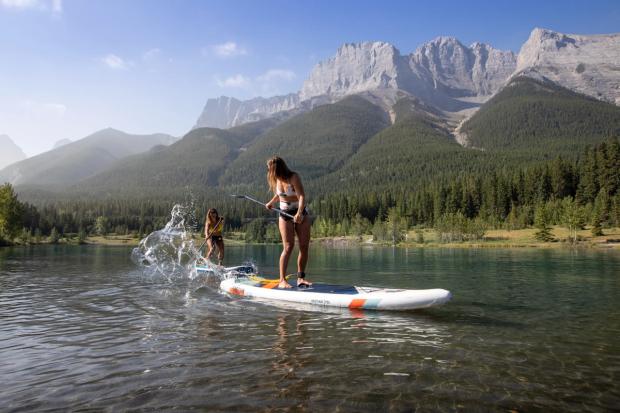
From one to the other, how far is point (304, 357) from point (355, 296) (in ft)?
22.1

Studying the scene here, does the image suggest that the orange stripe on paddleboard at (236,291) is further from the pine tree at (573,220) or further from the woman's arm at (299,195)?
the pine tree at (573,220)

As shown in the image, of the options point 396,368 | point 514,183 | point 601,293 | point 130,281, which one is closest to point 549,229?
point 514,183

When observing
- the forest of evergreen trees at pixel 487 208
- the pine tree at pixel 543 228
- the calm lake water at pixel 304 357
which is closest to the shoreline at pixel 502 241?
the pine tree at pixel 543 228

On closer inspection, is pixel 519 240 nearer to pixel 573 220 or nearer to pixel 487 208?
pixel 573 220

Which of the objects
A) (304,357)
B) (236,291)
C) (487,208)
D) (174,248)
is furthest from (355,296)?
(487,208)

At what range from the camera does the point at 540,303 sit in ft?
64.4

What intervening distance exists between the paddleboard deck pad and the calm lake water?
0.49 m

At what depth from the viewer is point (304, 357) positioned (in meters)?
10.5

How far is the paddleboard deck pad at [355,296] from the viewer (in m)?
15.7

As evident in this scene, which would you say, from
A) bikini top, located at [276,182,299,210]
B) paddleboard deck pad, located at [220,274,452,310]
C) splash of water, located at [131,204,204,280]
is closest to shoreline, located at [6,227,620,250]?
splash of water, located at [131,204,204,280]

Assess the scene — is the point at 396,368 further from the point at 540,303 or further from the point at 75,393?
the point at 540,303

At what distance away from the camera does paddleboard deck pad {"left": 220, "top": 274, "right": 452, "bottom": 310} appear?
15.7m

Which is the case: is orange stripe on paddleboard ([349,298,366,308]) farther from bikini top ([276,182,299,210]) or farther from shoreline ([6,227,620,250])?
shoreline ([6,227,620,250])

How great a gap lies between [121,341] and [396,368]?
7831 mm
